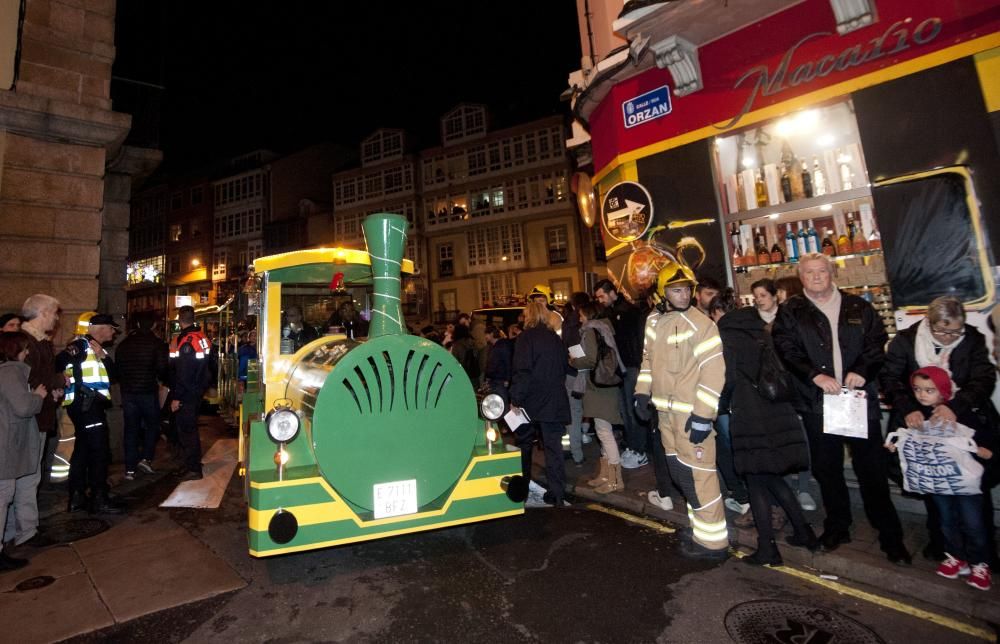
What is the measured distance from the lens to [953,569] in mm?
3172

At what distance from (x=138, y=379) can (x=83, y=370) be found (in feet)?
3.85

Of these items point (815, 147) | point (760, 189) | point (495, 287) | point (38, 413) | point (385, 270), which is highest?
point (495, 287)

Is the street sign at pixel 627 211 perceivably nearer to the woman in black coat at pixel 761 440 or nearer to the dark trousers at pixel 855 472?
the woman in black coat at pixel 761 440

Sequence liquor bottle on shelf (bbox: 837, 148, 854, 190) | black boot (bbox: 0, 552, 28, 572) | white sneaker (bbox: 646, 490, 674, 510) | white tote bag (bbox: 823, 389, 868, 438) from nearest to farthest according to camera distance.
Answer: white tote bag (bbox: 823, 389, 868, 438), black boot (bbox: 0, 552, 28, 572), white sneaker (bbox: 646, 490, 674, 510), liquor bottle on shelf (bbox: 837, 148, 854, 190)

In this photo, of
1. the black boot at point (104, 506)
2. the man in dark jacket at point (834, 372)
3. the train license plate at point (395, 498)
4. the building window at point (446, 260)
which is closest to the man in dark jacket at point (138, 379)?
the black boot at point (104, 506)

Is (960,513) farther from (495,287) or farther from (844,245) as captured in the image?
(495,287)

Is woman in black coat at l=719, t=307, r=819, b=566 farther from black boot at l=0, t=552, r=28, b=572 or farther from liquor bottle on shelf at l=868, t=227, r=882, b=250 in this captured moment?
black boot at l=0, t=552, r=28, b=572

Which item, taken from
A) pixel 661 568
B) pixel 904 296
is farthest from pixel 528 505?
pixel 904 296

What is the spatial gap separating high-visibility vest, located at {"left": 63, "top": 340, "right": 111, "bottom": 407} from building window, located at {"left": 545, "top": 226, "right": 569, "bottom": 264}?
2852 cm

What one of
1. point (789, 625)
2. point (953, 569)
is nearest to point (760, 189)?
point (953, 569)

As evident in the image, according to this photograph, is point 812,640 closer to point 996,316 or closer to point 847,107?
point 996,316

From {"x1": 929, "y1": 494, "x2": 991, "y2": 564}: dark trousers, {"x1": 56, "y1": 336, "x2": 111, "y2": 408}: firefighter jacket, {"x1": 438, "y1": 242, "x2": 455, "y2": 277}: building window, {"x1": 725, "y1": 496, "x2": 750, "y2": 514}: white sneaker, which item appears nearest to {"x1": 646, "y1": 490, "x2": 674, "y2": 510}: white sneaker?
{"x1": 725, "y1": 496, "x2": 750, "y2": 514}: white sneaker

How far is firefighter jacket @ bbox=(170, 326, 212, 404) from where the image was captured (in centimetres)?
681

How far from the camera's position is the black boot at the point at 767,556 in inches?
143
